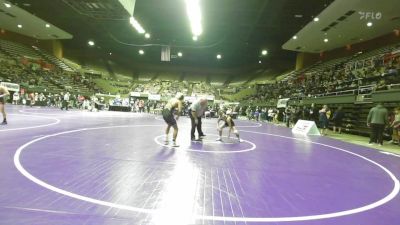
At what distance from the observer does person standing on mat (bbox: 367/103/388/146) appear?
1135cm

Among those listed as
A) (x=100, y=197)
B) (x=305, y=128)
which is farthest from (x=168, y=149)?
(x=305, y=128)

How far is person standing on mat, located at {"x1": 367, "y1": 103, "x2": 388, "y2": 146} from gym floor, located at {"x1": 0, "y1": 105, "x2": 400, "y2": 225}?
5178 millimetres

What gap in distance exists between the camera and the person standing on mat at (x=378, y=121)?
1135cm

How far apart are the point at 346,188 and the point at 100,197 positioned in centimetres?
363

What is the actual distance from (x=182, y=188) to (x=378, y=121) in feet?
33.7

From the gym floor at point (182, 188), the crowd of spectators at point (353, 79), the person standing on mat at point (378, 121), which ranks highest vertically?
the crowd of spectators at point (353, 79)

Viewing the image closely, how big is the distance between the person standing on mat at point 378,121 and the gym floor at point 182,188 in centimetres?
518

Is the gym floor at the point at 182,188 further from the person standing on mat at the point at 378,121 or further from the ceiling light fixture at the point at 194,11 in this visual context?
the ceiling light fixture at the point at 194,11

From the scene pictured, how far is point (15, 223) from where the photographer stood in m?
2.62

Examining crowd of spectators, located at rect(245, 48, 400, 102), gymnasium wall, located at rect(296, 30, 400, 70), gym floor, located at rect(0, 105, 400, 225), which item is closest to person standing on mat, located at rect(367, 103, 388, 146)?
crowd of spectators, located at rect(245, 48, 400, 102)

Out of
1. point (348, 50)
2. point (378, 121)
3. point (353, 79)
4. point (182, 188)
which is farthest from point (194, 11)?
point (348, 50)

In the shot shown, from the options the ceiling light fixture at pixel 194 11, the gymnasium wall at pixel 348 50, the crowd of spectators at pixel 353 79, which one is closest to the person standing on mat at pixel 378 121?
the crowd of spectators at pixel 353 79

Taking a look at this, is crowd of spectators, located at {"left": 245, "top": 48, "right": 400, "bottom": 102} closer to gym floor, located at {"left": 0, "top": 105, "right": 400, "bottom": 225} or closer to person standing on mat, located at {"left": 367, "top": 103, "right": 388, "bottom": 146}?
person standing on mat, located at {"left": 367, "top": 103, "right": 388, "bottom": 146}

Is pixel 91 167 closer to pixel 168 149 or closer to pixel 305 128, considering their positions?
pixel 168 149
